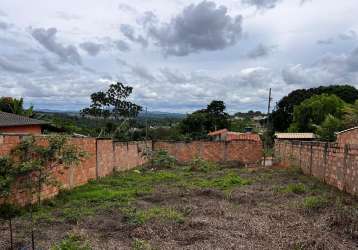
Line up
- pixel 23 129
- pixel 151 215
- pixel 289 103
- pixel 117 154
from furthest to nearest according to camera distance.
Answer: pixel 289 103
pixel 23 129
pixel 117 154
pixel 151 215

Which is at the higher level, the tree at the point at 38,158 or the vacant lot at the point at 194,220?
the tree at the point at 38,158

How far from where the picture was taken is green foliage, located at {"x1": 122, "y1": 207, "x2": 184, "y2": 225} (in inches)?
328

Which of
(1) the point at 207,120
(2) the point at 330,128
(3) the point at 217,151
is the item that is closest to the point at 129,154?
(3) the point at 217,151

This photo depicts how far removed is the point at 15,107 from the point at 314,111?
27698 mm

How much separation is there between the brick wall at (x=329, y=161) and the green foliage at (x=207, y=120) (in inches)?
922

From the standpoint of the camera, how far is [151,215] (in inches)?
344

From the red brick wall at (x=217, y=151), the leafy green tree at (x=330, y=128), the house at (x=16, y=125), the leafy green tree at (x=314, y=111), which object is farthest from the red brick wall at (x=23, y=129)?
the leafy green tree at (x=314, y=111)

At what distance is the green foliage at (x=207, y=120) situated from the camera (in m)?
47.2

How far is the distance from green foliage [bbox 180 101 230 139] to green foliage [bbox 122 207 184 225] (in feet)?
112

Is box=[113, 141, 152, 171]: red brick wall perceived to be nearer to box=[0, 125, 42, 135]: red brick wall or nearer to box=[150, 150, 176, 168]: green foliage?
box=[150, 150, 176, 168]: green foliage

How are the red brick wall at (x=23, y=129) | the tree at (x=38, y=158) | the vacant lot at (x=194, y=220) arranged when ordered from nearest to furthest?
1. the vacant lot at (x=194, y=220)
2. the tree at (x=38, y=158)
3. the red brick wall at (x=23, y=129)

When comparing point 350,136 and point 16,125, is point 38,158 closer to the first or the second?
Result: point 350,136

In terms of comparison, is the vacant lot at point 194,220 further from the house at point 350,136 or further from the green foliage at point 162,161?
the green foliage at point 162,161

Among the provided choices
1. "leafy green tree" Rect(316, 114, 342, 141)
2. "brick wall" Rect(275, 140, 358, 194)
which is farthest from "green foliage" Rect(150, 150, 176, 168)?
"leafy green tree" Rect(316, 114, 342, 141)
